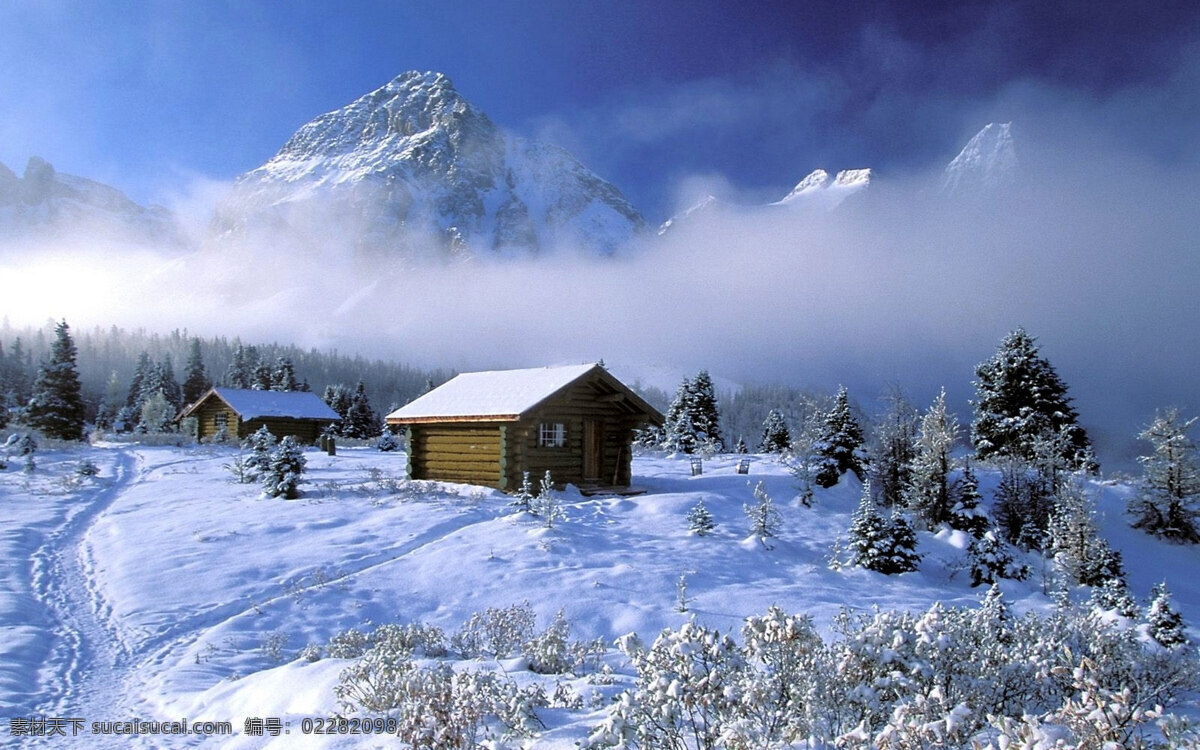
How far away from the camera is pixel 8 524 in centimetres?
1528

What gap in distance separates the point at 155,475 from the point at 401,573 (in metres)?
19.4

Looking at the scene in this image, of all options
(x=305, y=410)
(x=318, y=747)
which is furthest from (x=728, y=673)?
(x=305, y=410)

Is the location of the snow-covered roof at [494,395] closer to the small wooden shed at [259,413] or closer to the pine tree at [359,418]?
the small wooden shed at [259,413]

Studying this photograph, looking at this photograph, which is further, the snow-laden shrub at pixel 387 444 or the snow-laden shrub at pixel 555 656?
the snow-laden shrub at pixel 387 444

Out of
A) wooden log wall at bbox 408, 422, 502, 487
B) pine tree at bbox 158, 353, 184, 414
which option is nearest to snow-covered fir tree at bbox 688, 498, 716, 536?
wooden log wall at bbox 408, 422, 502, 487

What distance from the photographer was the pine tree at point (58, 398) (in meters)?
48.1

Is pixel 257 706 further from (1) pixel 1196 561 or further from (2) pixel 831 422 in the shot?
(1) pixel 1196 561

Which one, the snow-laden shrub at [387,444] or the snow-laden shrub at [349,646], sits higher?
the snow-laden shrub at [387,444]

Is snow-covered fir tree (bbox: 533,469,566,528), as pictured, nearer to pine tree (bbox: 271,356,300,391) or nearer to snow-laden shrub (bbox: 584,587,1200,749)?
snow-laden shrub (bbox: 584,587,1200,749)

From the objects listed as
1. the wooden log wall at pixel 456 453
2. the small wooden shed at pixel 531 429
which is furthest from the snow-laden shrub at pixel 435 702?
the wooden log wall at pixel 456 453

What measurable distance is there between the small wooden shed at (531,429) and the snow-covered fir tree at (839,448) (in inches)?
268

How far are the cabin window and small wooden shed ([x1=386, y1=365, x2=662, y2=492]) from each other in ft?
0.11

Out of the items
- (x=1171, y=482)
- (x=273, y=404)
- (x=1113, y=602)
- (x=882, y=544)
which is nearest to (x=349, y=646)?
(x=882, y=544)

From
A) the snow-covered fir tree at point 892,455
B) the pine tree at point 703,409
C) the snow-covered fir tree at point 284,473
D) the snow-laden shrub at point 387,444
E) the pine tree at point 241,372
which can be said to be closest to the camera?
the snow-covered fir tree at point 284,473
